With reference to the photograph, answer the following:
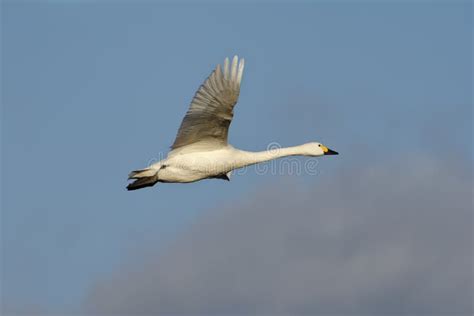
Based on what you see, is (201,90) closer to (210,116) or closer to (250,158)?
(210,116)

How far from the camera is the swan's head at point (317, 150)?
26.5 meters

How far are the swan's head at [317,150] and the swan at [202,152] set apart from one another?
159 cm

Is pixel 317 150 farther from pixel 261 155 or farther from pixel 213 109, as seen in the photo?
pixel 213 109

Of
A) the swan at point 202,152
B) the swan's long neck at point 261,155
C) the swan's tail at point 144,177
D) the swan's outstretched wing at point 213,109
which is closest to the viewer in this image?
the swan's outstretched wing at point 213,109

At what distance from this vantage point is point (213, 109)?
22.8 meters

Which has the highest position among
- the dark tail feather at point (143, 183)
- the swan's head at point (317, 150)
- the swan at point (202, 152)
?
the swan's head at point (317, 150)

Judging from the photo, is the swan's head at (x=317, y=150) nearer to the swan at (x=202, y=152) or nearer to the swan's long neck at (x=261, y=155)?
the swan's long neck at (x=261, y=155)

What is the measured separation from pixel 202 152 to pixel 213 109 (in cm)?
153

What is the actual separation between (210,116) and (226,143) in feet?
3.75

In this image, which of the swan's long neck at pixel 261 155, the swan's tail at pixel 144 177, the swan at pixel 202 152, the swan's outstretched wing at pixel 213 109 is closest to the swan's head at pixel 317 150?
the swan's long neck at pixel 261 155

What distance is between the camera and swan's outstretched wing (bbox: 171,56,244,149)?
2236cm

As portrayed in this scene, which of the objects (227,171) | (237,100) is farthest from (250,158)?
(237,100)

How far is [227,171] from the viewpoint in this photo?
24.4 meters

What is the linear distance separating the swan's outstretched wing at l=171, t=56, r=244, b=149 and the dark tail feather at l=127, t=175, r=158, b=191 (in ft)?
2.70
